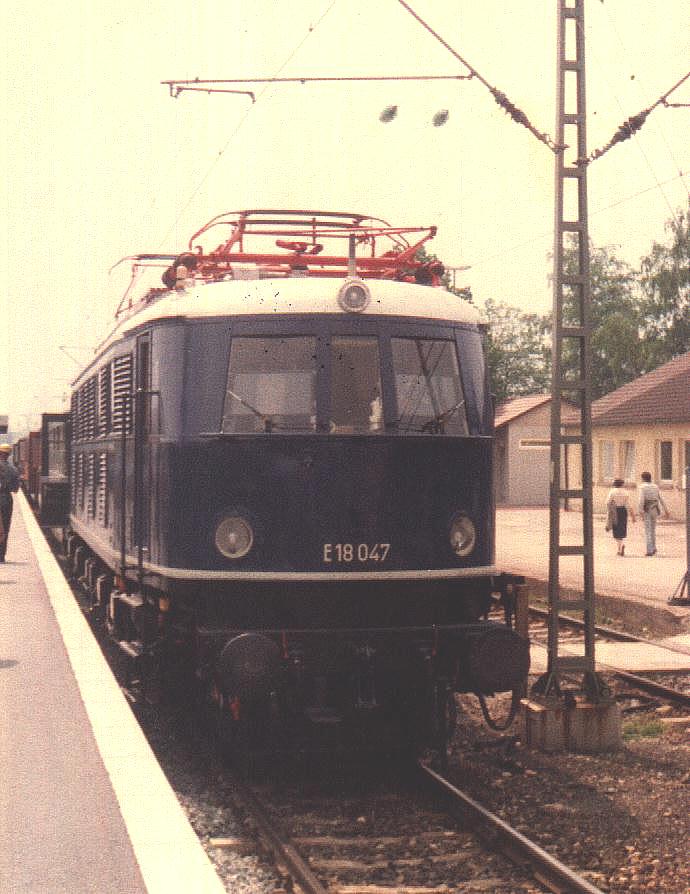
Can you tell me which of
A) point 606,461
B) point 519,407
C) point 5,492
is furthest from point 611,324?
point 5,492

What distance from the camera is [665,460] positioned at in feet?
135

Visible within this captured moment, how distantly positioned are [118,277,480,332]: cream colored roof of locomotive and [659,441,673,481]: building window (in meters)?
32.5

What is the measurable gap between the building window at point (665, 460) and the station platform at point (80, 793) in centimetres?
3139

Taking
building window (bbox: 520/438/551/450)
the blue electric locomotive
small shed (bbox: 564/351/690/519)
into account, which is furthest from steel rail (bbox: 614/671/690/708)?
small shed (bbox: 564/351/690/519)

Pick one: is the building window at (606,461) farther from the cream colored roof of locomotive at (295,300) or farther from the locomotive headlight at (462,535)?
the locomotive headlight at (462,535)

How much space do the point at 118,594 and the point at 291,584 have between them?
11.3 feet

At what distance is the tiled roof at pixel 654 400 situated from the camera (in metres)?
40.5

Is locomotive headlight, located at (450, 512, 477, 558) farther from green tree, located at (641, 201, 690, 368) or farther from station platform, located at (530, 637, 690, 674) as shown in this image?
green tree, located at (641, 201, 690, 368)

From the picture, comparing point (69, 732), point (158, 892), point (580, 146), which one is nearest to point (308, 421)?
point (69, 732)

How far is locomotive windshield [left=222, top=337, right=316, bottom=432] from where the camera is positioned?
8758 mm

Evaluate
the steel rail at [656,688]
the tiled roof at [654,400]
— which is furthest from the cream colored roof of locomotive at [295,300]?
the tiled roof at [654,400]

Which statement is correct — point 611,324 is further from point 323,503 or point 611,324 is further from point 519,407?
point 323,503

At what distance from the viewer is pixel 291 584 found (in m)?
8.58

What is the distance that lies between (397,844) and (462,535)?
2.06m
